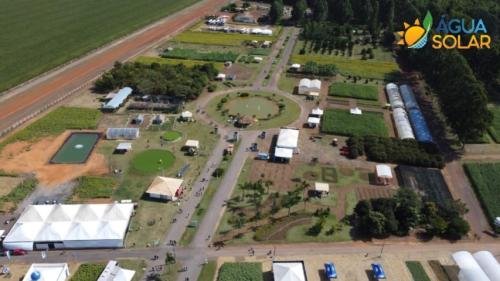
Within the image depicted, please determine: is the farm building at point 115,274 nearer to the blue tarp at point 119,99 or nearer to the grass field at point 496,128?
the blue tarp at point 119,99

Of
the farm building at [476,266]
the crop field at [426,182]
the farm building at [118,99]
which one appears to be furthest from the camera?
the farm building at [118,99]

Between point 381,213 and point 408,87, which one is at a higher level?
point 408,87

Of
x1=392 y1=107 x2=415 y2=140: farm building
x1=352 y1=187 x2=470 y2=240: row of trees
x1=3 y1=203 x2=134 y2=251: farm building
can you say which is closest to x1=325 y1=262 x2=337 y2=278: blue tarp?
x1=352 y1=187 x2=470 y2=240: row of trees

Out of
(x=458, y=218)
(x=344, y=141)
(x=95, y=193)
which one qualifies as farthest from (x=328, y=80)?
(x=95, y=193)

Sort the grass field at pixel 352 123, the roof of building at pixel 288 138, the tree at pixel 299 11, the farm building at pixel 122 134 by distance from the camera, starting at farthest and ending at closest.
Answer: the tree at pixel 299 11 → the grass field at pixel 352 123 → the farm building at pixel 122 134 → the roof of building at pixel 288 138

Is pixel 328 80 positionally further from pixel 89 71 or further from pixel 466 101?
pixel 89 71

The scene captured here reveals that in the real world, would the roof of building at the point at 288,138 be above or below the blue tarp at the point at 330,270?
above

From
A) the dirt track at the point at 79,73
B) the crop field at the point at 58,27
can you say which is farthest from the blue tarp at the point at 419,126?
the crop field at the point at 58,27
